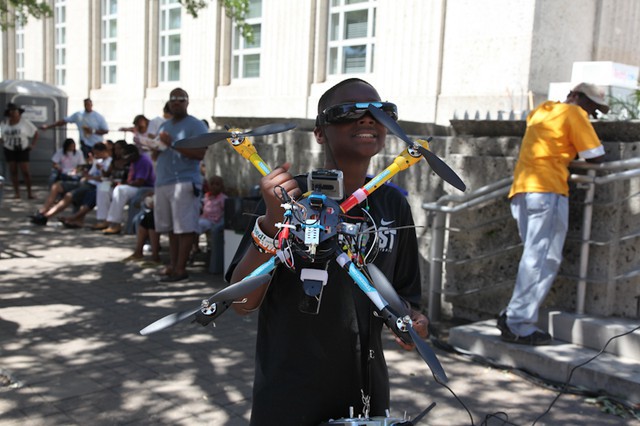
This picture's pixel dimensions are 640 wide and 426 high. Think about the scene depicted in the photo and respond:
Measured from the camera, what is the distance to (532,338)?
5316 mm

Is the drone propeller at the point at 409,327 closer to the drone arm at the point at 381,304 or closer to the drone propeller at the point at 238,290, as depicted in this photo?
the drone arm at the point at 381,304

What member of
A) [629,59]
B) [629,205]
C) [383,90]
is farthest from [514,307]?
[629,59]

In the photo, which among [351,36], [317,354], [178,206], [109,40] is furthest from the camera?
[109,40]

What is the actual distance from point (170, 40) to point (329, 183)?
17.5 meters

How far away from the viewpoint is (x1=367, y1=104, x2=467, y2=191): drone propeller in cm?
174

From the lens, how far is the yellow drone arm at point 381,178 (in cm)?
173

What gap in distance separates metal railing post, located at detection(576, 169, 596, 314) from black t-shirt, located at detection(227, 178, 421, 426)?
3.77 metres

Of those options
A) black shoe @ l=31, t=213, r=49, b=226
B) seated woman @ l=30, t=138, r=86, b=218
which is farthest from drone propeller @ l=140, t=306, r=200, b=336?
seated woman @ l=30, t=138, r=86, b=218

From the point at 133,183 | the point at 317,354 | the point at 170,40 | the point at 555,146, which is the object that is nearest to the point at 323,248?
the point at 317,354

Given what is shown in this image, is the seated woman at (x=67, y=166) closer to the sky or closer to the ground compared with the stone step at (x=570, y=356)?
closer to the sky

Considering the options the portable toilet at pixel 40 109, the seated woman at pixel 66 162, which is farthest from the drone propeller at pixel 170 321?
the portable toilet at pixel 40 109

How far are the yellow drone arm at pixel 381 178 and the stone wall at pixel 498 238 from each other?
12.6 ft

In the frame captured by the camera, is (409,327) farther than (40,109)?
No

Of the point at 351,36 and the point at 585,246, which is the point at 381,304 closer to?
the point at 585,246
